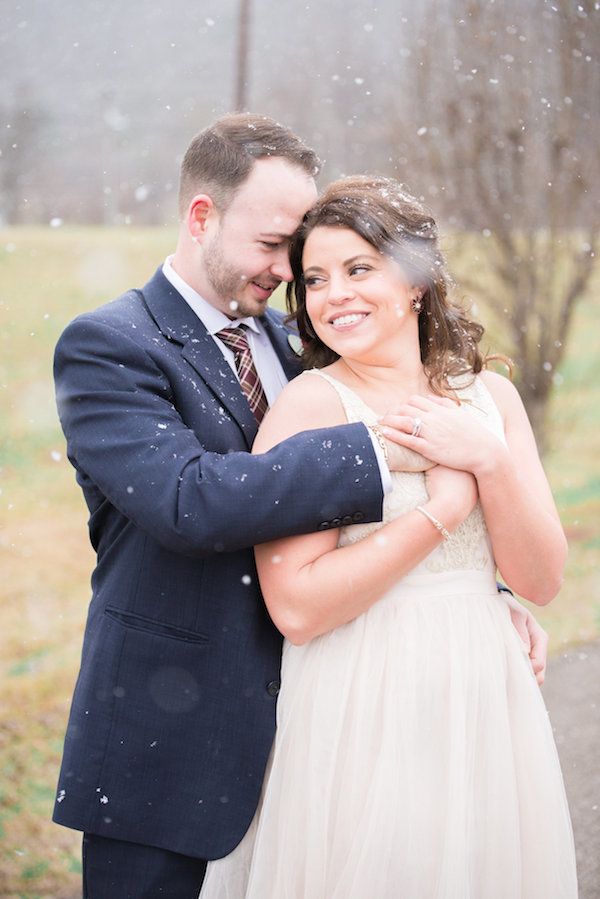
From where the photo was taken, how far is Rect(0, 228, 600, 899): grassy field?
4457mm

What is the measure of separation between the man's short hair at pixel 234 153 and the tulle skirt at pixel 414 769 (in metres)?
1.26

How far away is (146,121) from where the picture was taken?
2366 centimetres

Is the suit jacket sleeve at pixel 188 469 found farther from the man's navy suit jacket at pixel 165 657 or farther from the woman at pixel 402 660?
the woman at pixel 402 660

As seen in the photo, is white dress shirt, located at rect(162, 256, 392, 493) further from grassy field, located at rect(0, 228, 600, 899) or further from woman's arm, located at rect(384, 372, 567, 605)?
grassy field, located at rect(0, 228, 600, 899)

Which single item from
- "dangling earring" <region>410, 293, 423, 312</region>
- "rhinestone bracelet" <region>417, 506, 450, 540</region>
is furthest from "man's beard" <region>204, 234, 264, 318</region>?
"rhinestone bracelet" <region>417, 506, 450, 540</region>

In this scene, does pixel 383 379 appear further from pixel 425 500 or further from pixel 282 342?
pixel 282 342

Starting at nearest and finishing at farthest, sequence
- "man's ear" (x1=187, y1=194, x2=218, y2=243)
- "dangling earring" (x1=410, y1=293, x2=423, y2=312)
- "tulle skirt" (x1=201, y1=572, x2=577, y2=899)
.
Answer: "tulle skirt" (x1=201, y1=572, x2=577, y2=899), "dangling earring" (x1=410, y1=293, x2=423, y2=312), "man's ear" (x1=187, y1=194, x2=218, y2=243)

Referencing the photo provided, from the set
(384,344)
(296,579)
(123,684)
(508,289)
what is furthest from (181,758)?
(508,289)

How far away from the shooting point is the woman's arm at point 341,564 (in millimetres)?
2074

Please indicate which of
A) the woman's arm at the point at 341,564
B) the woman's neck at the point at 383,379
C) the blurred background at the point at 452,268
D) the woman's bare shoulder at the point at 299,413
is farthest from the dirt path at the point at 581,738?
the woman's bare shoulder at the point at 299,413

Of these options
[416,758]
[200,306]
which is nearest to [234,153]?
[200,306]

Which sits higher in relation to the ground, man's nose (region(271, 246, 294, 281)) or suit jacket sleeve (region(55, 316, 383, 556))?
man's nose (region(271, 246, 294, 281))

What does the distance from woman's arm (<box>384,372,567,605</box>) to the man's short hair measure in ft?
2.85

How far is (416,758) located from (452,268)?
16.0 ft
